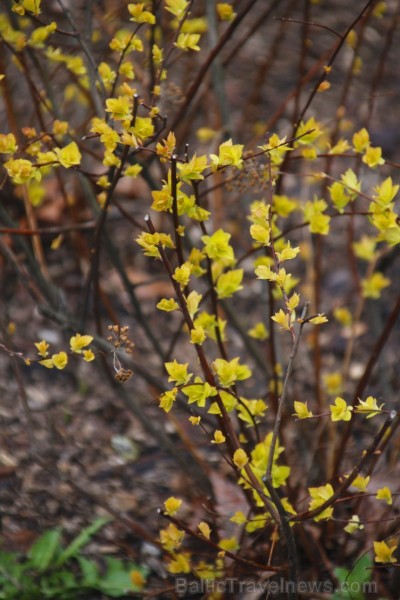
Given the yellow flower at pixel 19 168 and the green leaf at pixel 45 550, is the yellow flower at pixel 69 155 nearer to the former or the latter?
the yellow flower at pixel 19 168

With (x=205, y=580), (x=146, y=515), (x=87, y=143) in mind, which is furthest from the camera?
(x=87, y=143)

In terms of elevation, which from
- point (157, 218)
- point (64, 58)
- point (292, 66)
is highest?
point (64, 58)

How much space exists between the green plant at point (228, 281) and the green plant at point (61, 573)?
0.22 m

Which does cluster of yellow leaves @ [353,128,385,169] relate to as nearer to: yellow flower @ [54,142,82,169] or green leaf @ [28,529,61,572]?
yellow flower @ [54,142,82,169]

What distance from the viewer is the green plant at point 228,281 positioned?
4.70ft

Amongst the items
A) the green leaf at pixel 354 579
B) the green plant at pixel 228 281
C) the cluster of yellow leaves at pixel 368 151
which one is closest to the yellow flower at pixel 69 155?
the green plant at pixel 228 281

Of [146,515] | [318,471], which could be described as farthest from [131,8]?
[146,515]

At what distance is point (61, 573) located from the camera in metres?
2.03

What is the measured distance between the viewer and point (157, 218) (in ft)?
10.5

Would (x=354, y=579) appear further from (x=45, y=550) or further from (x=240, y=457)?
(x=45, y=550)

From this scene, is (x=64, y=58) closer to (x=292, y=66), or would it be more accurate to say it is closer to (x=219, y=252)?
(x=219, y=252)

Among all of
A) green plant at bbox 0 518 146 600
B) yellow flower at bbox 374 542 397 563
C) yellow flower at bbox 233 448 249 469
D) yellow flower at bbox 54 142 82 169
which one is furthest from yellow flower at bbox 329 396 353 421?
green plant at bbox 0 518 146 600

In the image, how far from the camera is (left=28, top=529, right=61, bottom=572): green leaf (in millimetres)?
2043

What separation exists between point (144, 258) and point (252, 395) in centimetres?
101
